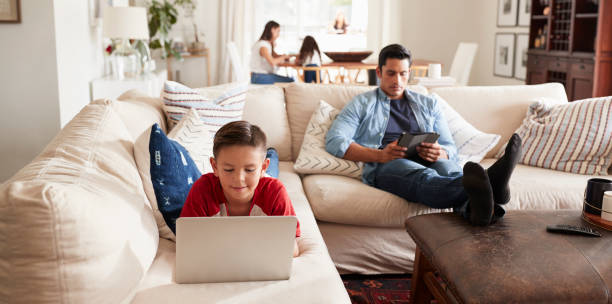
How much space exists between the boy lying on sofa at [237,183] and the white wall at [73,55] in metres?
2.61

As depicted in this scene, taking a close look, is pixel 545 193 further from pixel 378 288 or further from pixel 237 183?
pixel 237 183

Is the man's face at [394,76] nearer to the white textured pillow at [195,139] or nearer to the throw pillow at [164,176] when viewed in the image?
the white textured pillow at [195,139]

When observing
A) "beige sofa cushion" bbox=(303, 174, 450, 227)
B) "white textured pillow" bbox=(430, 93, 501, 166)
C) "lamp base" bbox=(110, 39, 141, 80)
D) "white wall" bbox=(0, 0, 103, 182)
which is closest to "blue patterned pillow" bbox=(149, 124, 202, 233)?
"beige sofa cushion" bbox=(303, 174, 450, 227)

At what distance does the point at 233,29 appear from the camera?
7949 mm

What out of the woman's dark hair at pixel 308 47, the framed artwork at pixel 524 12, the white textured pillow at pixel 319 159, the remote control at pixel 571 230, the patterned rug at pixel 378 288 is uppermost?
the framed artwork at pixel 524 12

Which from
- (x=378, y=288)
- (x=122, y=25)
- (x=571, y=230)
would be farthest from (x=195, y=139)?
(x=122, y=25)

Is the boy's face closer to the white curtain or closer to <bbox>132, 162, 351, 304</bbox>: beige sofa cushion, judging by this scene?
<bbox>132, 162, 351, 304</bbox>: beige sofa cushion

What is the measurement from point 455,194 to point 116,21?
3.26m

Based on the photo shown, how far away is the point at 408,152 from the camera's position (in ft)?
8.53

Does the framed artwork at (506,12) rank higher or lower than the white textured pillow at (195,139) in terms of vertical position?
higher

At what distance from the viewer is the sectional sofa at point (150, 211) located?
1169 millimetres

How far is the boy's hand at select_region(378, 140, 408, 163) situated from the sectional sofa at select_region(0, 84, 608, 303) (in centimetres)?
16

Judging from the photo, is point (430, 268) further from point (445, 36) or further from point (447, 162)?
point (445, 36)

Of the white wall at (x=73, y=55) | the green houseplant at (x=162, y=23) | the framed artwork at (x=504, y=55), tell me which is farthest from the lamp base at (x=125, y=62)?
the framed artwork at (x=504, y=55)
